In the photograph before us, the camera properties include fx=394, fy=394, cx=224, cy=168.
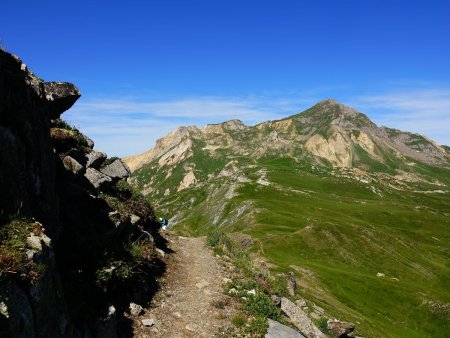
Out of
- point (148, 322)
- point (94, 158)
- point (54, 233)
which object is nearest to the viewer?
point (54, 233)

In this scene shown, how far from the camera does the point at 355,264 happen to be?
308 ft

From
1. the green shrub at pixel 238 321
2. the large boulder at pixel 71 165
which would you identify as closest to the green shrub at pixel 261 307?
the green shrub at pixel 238 321

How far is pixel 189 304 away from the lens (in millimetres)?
24188

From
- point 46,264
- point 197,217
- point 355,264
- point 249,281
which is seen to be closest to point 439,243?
point 355,264

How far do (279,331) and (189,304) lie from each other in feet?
18.4

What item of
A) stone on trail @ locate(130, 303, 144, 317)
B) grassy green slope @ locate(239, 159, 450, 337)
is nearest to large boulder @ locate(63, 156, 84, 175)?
stone on trail @ locate(130, 303, 144, 317)

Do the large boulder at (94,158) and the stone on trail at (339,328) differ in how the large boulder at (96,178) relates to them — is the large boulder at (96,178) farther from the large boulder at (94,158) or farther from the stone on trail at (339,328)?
the stone on trail at (339,328)

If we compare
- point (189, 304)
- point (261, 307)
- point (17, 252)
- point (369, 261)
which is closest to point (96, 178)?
point (189, 304)

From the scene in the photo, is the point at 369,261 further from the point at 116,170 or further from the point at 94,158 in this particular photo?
the point at 94,158

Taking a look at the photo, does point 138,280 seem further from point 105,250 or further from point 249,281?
point 249,281

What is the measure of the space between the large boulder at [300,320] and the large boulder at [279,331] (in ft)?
12.4

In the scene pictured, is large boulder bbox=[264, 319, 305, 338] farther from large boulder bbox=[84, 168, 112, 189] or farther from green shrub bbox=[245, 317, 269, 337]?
large boulder bbox=[84, 168, 112, 189]

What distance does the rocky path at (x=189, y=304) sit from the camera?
20969mm

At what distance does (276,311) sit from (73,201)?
14424mm
